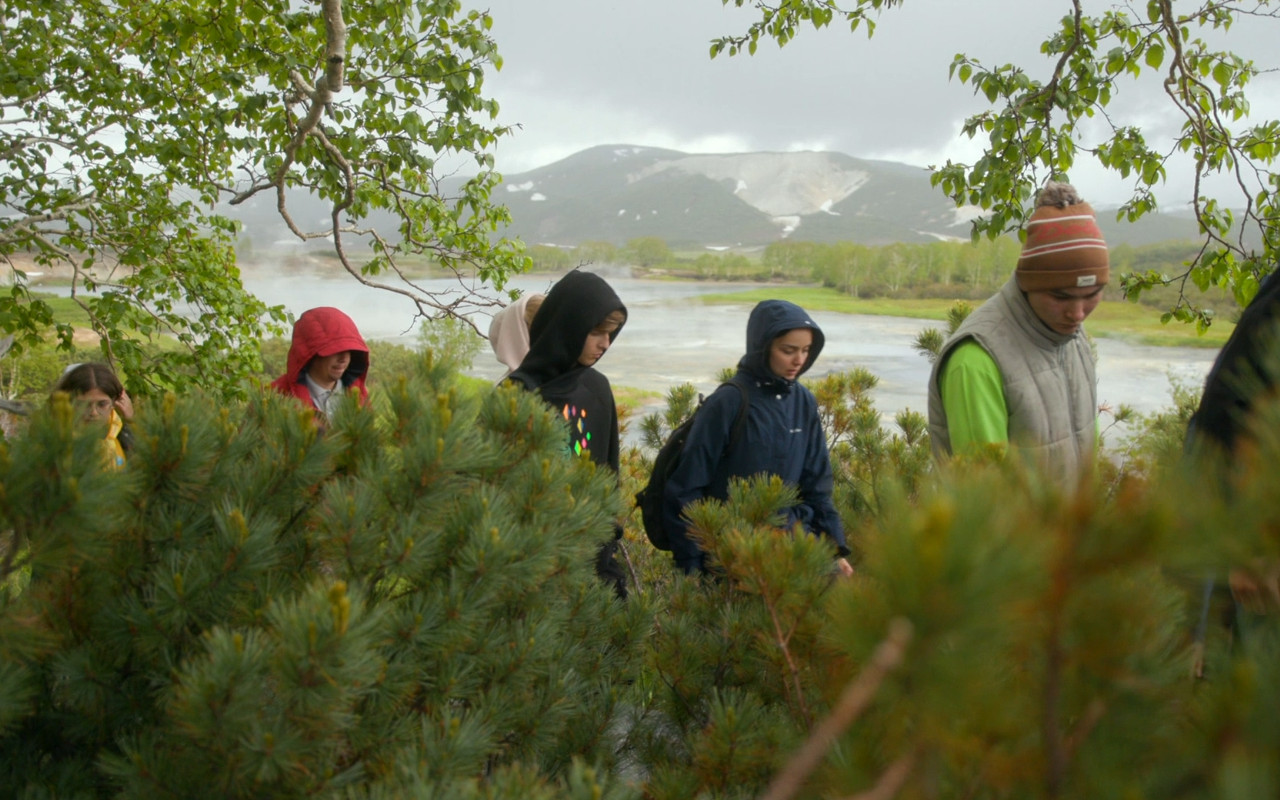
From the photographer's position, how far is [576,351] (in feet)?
9.76

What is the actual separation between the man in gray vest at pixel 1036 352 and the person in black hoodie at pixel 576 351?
127 cm

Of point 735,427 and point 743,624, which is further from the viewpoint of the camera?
point 735,427

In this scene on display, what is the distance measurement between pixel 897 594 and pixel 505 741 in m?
1.03

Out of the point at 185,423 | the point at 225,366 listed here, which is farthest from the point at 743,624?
the point at 225,366

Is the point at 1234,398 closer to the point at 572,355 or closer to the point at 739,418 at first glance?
the point at 739,418

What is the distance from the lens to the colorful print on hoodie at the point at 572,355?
115 inches

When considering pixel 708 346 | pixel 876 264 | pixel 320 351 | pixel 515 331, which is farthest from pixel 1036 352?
pixel 708 346

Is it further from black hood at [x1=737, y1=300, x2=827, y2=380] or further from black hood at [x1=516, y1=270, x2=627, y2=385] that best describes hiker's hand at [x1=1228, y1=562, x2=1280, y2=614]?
black hood at [x1=516, y1=270, x2=627, y2=385]

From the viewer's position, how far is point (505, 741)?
4.29 ft

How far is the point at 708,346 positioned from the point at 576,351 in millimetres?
22355

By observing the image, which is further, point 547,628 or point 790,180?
point 790,180

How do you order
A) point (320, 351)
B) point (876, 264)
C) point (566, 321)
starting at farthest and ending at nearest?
point (876, 264) < point (320, 351) < point (566, 321)

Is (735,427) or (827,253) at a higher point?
(827,253)

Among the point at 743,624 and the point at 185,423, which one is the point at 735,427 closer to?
the point at 743,624
